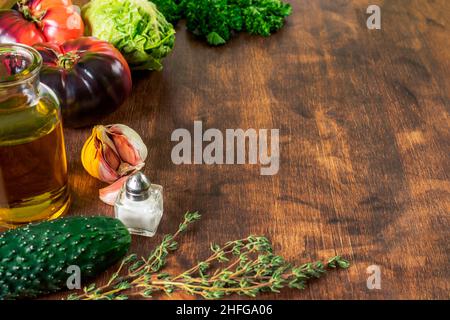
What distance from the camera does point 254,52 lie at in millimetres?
2041

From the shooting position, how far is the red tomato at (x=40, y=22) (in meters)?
1.82

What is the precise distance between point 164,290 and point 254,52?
3.03 ft

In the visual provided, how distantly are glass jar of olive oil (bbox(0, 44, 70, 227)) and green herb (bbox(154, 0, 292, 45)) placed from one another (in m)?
0.78

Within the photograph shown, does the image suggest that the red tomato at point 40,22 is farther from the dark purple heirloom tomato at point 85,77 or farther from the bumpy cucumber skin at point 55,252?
the bumpy cucumber skin at point 55,252

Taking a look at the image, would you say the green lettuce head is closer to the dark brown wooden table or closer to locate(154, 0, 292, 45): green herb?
the dark brown wooden table

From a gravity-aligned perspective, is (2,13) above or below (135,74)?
above

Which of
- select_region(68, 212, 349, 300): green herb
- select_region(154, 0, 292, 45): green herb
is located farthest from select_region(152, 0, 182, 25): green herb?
select_region(68, 212, 349, 300): green herb

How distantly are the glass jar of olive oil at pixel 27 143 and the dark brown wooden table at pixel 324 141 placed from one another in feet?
0.31

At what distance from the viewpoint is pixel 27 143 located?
1348mm

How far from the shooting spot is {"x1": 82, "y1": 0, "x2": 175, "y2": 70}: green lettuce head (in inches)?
73.9

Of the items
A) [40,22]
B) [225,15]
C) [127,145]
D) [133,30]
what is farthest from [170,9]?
[127,145]

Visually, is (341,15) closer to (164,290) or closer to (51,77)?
(51,77)

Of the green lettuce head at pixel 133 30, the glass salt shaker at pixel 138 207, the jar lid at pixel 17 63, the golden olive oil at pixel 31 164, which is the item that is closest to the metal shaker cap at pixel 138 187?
the glass salt shaker at pixel 138 207
